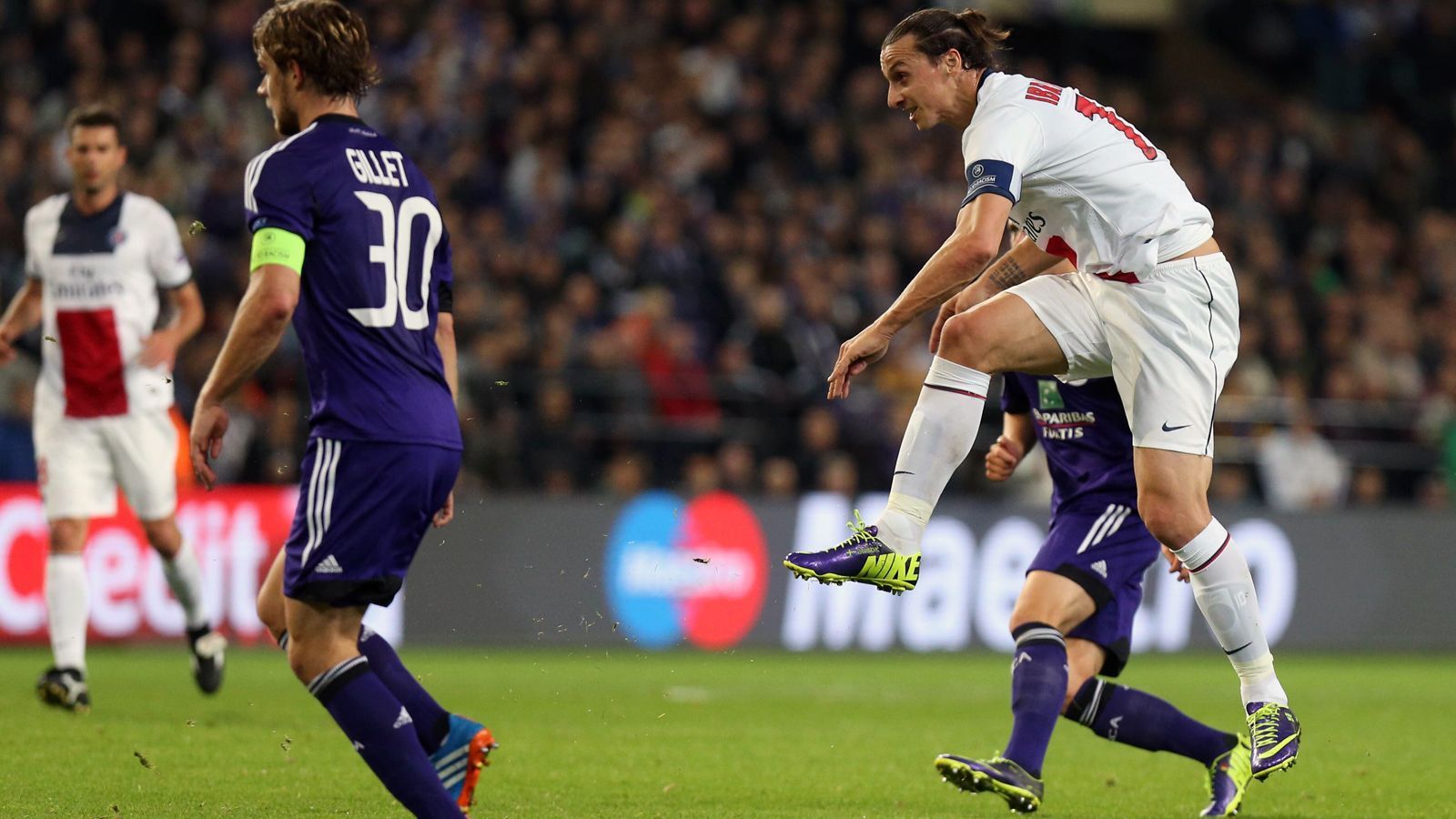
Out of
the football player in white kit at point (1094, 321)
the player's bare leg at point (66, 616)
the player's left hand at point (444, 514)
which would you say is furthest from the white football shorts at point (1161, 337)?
the player's bare leg at point (66, 616)

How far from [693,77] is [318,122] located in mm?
13242

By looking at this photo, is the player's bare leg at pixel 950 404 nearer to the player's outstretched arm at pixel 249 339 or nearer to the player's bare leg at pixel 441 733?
the player's bare leg at pixel 441 733

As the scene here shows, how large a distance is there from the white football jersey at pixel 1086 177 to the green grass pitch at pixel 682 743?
1930 mm

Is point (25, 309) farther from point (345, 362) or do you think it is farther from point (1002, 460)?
point (1002, 460)

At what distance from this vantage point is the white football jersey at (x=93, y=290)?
9188 mm

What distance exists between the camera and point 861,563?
5605mm

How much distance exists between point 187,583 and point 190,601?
0.09 m

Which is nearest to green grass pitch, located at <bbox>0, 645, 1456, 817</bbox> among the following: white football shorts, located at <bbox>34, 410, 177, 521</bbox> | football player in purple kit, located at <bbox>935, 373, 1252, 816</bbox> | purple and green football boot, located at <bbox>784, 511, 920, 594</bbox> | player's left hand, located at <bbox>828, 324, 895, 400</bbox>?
football player in purple kit, located at <bbox>935, 373, 1252, 816</bbox>

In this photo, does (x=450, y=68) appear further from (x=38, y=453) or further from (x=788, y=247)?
(x=38, y=453)

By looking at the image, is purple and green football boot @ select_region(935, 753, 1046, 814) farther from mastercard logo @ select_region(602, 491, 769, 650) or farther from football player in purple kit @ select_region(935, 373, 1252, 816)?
mastercard logo @ select_region(602, 491, 769, 650)

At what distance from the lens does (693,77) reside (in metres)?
18.0

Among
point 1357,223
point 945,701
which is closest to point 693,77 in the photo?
point 1357,223

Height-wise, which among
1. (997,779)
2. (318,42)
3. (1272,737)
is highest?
(318,42)

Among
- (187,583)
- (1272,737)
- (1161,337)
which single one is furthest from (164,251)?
(1272,737)
